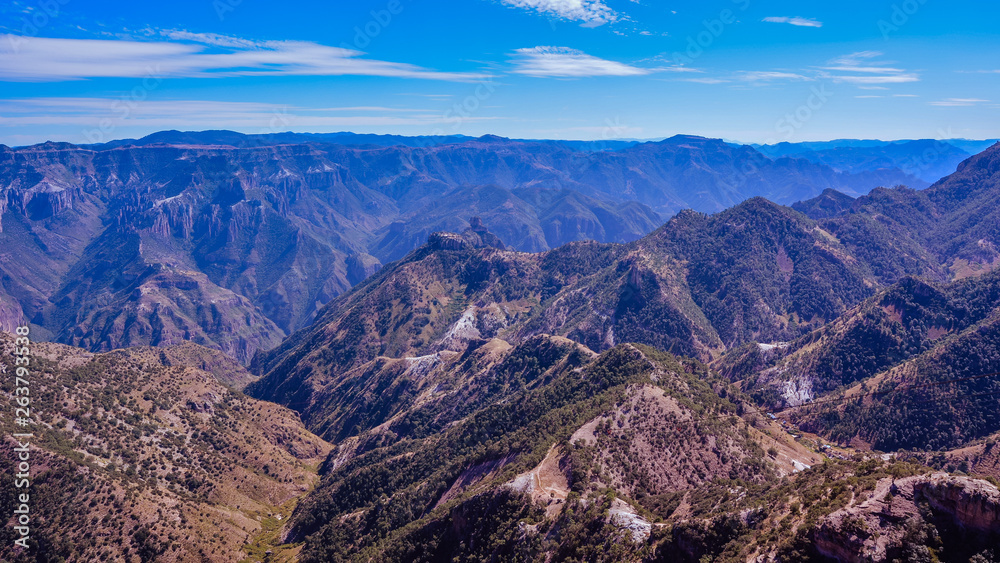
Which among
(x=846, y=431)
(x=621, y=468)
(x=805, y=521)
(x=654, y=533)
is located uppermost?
(x=805, y=521)

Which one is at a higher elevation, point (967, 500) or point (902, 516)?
point (967, 500)

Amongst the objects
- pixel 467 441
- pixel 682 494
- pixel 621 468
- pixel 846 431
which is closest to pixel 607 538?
pixel 682 494

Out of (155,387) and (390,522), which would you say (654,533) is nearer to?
(390,522)

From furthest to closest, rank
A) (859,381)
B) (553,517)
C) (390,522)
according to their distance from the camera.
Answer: (859,381)
(390,522)
(553,517)

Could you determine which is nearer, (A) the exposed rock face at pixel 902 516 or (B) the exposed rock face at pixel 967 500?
(B) the exposed rock face at pixel 967 500

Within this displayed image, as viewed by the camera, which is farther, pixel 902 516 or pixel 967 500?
pixel 902 516

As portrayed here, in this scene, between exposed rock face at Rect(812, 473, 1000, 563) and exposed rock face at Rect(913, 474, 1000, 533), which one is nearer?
exposed rock face at Rect(913, 474, 1000, 533)

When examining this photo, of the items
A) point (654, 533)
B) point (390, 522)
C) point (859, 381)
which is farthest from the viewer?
point (859, 381)

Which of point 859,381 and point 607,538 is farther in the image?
point 859,381
